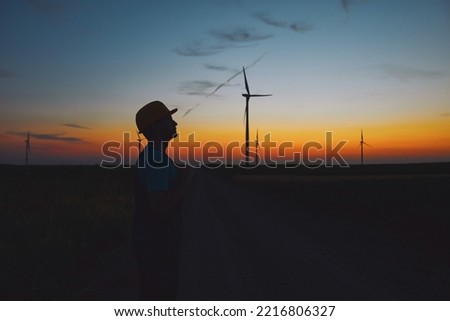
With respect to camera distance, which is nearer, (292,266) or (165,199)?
(165,199)

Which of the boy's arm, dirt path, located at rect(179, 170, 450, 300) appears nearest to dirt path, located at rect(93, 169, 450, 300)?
dirt path, located at rect(179, 170, 450, 300)

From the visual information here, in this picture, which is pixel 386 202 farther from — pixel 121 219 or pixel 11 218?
pixel 11 218

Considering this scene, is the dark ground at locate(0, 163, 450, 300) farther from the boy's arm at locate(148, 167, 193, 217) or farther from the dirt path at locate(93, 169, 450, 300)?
the boy's arm at locate(148, 167, 193, 217)

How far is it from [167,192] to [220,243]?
726 centimetres

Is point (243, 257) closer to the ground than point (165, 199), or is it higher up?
closer to the ground

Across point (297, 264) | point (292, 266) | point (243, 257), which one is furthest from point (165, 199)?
point (243, 257)

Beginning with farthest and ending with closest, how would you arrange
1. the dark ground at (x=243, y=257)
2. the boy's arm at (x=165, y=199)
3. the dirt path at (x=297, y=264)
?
the dark ground at (x=243, y=257), the dirt path at (x=297, y=264), the boy's arm at (x=165, y=199)

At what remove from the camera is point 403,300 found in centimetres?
589

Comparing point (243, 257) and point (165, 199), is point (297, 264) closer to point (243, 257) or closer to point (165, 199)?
point (243, 257)

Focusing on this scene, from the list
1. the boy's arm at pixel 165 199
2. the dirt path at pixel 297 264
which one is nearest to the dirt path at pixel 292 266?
the dirt path at pixel 297 264

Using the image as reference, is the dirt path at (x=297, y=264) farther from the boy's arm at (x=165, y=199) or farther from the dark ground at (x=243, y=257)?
the boy's arm at (x=165, y=199)

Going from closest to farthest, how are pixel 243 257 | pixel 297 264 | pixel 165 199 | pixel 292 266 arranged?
1. pixel 165 199
2. pixel 292 266
3. pixel 297 264
4. pixel 243 257

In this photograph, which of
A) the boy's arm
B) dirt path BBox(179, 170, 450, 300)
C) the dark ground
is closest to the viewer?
the boy's arm
